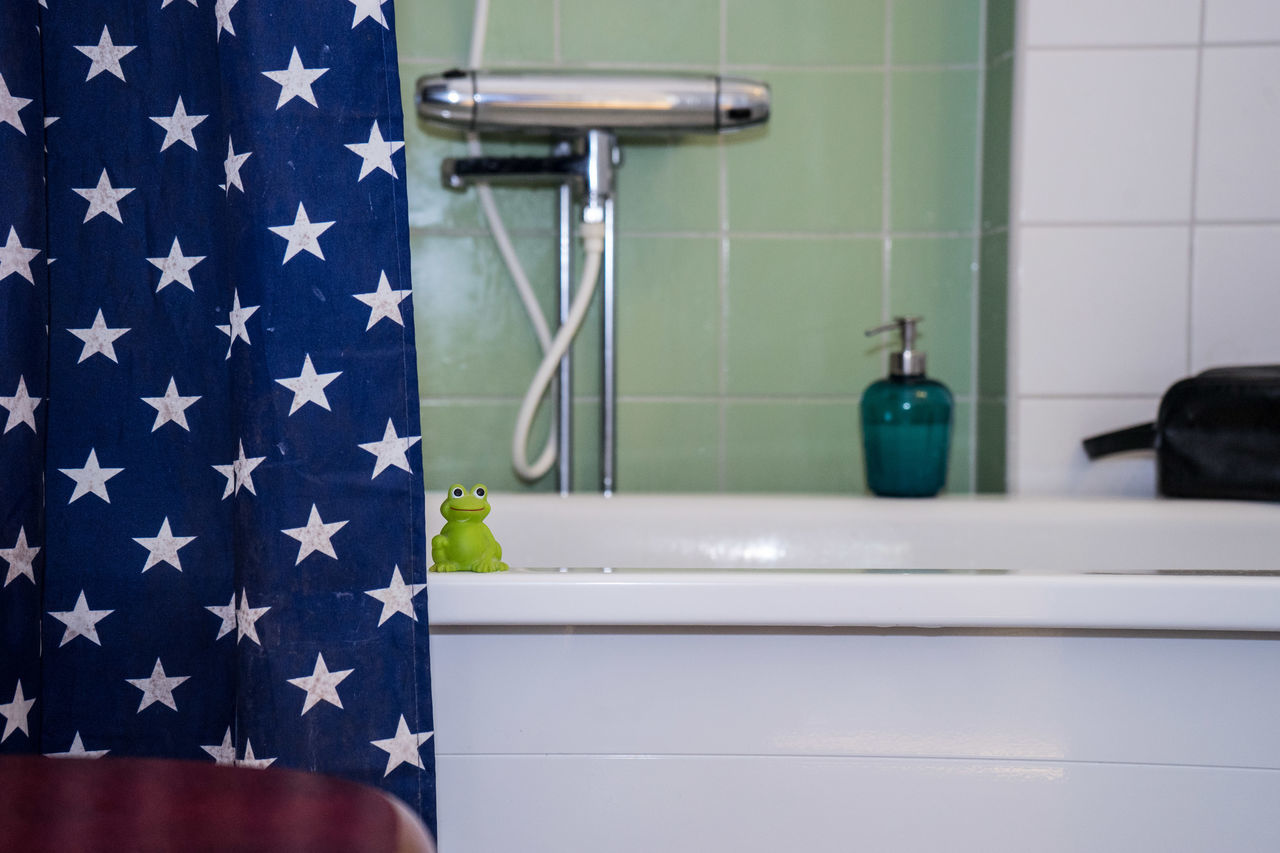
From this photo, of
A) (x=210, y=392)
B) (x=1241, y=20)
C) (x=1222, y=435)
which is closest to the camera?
(x=210, y=392)

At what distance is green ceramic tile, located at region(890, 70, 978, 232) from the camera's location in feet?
3.63

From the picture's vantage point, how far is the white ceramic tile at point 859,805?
560mm

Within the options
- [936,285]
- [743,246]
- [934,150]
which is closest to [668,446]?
[743,246]

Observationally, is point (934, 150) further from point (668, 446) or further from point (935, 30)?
point (668, 446)

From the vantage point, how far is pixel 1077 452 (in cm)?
102

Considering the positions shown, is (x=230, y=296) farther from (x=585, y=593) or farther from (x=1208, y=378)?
(x=1208, y=378)

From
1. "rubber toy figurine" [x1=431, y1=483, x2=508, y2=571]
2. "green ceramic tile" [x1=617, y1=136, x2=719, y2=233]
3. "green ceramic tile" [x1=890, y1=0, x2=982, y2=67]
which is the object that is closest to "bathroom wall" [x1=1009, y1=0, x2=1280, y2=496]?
"green ceramic tile" [x1=890, y1=0, x2=982, y2=67]

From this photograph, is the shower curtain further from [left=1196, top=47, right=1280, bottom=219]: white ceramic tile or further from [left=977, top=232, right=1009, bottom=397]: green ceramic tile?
[left=1196, top=47, right=1280, bottom=219]: white ceramic tile

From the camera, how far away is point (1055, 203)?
1.01 meters

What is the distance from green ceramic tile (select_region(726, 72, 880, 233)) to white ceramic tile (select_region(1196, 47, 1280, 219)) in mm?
345

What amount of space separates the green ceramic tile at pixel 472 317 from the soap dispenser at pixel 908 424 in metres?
0.41

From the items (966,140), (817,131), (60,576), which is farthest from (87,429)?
(966,140)

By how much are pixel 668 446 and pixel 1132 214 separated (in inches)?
22.6

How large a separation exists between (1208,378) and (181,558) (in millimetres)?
898
